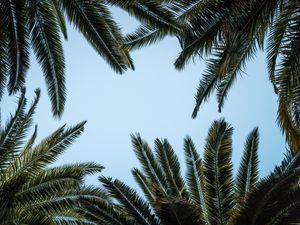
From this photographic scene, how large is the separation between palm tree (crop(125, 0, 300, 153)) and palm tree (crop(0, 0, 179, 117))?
777 millimetres

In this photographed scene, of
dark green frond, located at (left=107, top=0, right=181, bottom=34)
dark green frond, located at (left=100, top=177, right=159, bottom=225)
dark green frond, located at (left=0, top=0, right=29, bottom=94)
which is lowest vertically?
dark green frond, located at (left=100, top=177, right=159, bottom=225)

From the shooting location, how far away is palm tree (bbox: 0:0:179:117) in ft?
31.7

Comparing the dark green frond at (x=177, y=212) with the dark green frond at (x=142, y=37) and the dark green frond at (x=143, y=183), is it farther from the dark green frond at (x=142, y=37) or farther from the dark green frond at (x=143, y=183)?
the dark green frond at (x=143, y=183)

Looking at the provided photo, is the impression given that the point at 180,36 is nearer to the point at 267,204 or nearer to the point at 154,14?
the point at 154,14

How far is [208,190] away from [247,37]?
13.7 ft

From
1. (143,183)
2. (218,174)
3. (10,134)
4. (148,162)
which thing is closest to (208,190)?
(218,174)

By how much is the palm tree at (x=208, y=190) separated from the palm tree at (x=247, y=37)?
1.78 meters

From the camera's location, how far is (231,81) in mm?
9734

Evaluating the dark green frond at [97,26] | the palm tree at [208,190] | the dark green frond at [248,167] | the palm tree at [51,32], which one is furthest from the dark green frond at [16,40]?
the dark green frond at [248,167]

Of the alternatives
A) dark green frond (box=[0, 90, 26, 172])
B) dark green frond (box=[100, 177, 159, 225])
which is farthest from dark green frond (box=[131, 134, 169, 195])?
dark green frond (box=[0, 90, 26, 172])

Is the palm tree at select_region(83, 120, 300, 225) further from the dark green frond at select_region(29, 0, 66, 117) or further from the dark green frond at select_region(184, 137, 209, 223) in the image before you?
the dark green frond at select_region(29, 0, 66, 117)

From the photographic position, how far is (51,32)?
10.2 m

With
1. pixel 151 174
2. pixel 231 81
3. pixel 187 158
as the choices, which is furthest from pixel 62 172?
pixel 231 81

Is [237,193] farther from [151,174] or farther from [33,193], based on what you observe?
[33,193]
